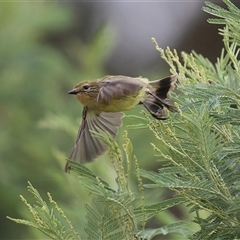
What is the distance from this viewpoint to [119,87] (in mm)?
1604

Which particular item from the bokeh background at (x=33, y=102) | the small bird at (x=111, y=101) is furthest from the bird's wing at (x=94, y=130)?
the bokeh background at (x=33, y=102)

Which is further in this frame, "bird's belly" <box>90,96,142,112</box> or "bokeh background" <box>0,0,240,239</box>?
"bokeh background" <box>0,0,240,239</box>

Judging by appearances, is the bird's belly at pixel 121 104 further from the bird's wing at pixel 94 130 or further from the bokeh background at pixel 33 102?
the bokeh background at pixel 33 102

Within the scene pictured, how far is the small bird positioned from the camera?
1.57m

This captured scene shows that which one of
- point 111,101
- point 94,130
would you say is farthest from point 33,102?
Answer: point 111,101

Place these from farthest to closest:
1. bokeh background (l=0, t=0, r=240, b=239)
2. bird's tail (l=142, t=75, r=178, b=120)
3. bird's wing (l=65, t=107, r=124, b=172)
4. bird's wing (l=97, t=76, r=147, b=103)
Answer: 1. bokeh background (l=0, t=0, r=240, b=239)
2. bird's wing (l=65, t=107, r=124, b=172)
3. bird's wing (l=97, t=76, r=147, b=103)
4. bird's tail (l=142, t=75, r=178, b=120)

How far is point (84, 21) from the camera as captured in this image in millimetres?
8250

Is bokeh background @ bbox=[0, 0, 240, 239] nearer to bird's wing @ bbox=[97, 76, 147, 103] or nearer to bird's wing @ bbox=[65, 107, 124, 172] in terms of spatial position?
bird's wing @ bbox=[65, 107, 124, 172]

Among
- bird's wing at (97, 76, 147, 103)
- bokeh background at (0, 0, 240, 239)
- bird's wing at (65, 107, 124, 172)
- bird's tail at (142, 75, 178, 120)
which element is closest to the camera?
bird's tail at (142, 75, 178, 120)

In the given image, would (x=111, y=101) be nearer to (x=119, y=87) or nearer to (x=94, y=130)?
(x=119, y=87)

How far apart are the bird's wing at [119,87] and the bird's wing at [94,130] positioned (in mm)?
105

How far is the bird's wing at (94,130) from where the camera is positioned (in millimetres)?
1741

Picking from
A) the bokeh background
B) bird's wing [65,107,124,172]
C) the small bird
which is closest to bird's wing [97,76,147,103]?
the small bird

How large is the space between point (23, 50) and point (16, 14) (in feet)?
0.75
